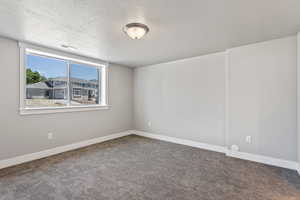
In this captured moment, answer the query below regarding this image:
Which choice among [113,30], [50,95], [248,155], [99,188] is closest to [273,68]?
A: [248,155]

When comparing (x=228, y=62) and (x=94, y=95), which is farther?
(x=94, y=95)

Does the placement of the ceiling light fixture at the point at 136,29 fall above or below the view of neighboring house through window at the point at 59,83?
above

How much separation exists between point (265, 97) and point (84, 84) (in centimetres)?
413

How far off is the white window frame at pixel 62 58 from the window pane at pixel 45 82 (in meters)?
0.15

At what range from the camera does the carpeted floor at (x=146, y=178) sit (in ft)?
6.37

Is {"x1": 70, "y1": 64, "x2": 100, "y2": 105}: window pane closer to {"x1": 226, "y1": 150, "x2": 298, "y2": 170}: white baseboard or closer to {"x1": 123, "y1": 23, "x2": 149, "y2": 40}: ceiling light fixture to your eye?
{"x1": 123, "y1": 23, "x2": 149, "y2": 40}: ceiling light fixture

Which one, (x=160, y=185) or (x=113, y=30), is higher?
(x=113, y=30)

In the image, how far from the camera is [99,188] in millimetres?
2080

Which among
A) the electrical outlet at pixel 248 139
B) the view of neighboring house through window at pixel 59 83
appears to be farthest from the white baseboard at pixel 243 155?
the view of neighboring house through window at pixel 59 83

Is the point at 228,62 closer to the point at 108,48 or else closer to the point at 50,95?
the point at 108,48

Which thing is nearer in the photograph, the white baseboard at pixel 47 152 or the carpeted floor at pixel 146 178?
the carpeted floor at pixel 146 178

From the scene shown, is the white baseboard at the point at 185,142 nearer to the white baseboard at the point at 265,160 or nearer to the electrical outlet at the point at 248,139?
the white baseboard at the point at 265,160

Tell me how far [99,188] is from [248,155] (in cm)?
278

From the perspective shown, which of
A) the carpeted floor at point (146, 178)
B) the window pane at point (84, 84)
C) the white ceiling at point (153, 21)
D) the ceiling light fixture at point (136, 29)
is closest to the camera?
the white ceiling at point (153, 21)
